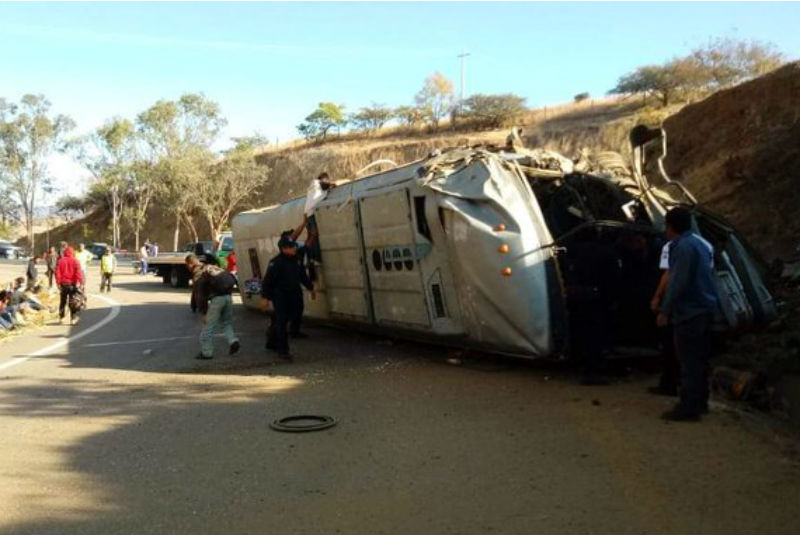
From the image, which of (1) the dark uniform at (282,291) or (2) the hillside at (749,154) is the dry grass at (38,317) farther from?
(2) the hillside at (749,154)

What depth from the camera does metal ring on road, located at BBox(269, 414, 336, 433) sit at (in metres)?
6.05

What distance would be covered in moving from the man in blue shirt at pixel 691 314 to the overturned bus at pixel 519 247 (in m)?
1.32

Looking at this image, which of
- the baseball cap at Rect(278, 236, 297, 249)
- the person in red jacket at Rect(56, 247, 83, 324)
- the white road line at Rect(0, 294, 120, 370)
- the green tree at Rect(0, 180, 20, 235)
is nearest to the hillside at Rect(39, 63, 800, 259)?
the baseball cap at Rect(278, 236, 297, 249)

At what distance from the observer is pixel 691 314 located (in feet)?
19.0

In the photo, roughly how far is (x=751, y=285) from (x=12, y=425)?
23.7 ft

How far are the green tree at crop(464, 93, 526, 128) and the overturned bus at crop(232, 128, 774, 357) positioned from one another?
52893 mm

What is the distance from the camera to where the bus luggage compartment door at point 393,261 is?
8.48 metres

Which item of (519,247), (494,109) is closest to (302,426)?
(519,247)

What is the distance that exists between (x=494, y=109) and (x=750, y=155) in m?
47.8

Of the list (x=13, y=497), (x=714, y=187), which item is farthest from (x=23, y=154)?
(x=13, y=497)

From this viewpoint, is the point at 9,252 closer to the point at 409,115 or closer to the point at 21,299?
the point at 409,115

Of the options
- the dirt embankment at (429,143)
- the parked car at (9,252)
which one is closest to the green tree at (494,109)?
the dirt embankment at (429,143)

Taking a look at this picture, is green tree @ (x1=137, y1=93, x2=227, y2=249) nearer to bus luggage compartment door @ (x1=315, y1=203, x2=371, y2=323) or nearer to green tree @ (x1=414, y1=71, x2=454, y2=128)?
green tree @ (x1=414, y1=71, x2=454, y2=128)

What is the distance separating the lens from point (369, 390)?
751 cm
